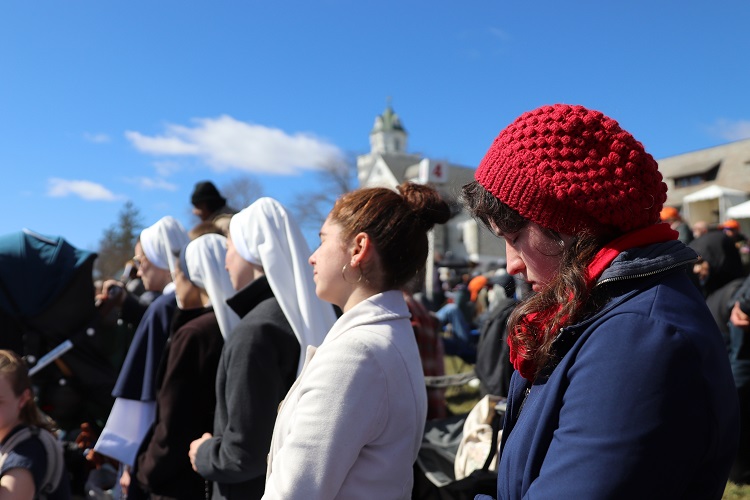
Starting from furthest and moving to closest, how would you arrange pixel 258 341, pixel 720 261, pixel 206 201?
1. pixel 206 201
2. pixel 720 261
3. pixel 258 341

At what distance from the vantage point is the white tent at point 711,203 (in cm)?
2691

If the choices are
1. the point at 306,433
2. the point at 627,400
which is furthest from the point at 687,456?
the point at 306,433

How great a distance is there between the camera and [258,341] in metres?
2.53

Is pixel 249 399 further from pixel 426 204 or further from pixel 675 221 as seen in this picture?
pixel 675 221

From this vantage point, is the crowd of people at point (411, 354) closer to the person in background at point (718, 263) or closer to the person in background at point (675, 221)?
the person in background at point (718, 263)

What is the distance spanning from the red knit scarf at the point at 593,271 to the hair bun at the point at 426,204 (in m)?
1.03

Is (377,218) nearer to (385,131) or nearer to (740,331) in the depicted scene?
(740,331)

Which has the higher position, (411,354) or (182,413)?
(411,354)

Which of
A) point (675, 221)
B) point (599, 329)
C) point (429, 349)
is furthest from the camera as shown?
point (675, 221)

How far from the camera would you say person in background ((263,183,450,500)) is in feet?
5.92

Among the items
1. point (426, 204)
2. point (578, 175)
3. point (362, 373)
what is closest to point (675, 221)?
point (426, 204)

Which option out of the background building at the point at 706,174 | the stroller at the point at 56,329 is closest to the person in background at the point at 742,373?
the stroller at the point at 56,329

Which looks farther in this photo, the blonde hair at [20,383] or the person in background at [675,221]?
the person in background at [675,221]

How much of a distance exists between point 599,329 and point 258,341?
5.35ft
